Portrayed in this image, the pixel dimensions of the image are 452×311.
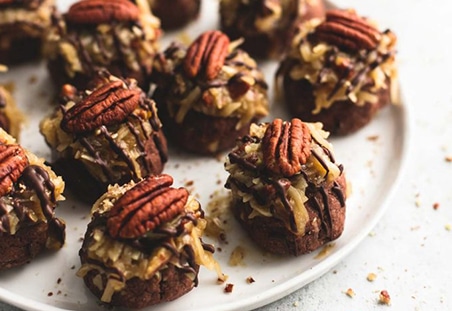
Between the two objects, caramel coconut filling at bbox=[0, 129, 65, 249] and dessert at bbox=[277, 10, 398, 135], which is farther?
dessert at bbox=[277, 10, 398, 135]

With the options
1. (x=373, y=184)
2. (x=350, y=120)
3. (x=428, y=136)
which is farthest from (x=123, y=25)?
(x=428, y=136)

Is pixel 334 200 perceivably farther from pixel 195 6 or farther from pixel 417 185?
pixel 195 6

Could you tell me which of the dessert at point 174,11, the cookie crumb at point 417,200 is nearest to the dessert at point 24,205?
the dessert at point 174,11

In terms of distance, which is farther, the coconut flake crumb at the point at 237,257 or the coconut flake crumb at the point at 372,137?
the coconut flake crumb at the point at 372,137

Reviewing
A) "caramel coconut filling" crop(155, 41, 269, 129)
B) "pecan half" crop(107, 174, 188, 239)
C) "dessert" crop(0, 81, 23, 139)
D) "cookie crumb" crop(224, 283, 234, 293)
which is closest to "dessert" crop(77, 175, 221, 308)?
"pecan half" crop(107, 174, 188, 239)

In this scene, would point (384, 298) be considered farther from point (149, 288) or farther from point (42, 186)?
point (42, 186)

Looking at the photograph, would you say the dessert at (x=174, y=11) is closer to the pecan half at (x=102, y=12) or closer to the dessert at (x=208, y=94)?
the pecan half at (x=102, y=12)

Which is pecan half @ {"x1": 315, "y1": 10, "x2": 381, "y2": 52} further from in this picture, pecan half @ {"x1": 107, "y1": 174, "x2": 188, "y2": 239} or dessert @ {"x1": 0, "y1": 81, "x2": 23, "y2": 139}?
dessert @ {"x1": 0, "y1": 81, "x2": 23, "y2": 139}
